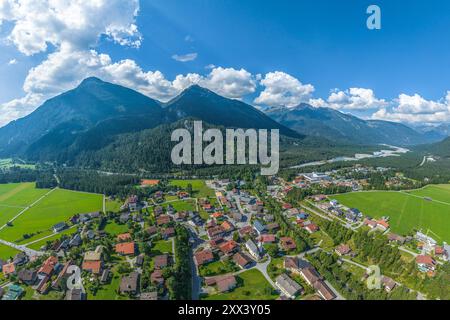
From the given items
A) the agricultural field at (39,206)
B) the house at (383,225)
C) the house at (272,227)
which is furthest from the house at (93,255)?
the house at (383,225)

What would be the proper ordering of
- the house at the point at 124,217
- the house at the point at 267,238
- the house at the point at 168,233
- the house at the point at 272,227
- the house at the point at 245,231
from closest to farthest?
the house at the point at 267,238 < the house at the point at 168,233 < the house at the point at 245,231 < the house at the point at 272,227 < the house at the point at 124,217

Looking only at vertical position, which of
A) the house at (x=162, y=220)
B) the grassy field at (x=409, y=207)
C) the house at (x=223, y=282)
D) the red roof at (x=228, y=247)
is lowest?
the house at (x=223, y=282)

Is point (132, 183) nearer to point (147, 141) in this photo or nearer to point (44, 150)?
point (147, 141)

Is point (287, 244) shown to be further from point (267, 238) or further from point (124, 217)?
point (124, 217)

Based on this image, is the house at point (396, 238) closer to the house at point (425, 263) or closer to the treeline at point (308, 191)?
the house at point (425, 263)

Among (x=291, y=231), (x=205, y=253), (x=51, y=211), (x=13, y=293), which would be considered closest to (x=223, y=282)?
(x=205, y=253)

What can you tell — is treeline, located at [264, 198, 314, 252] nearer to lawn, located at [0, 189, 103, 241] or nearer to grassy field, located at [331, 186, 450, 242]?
grassy field, located at [331, 186, 450, 242]

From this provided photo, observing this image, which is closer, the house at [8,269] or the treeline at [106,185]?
the house at [8,269]
